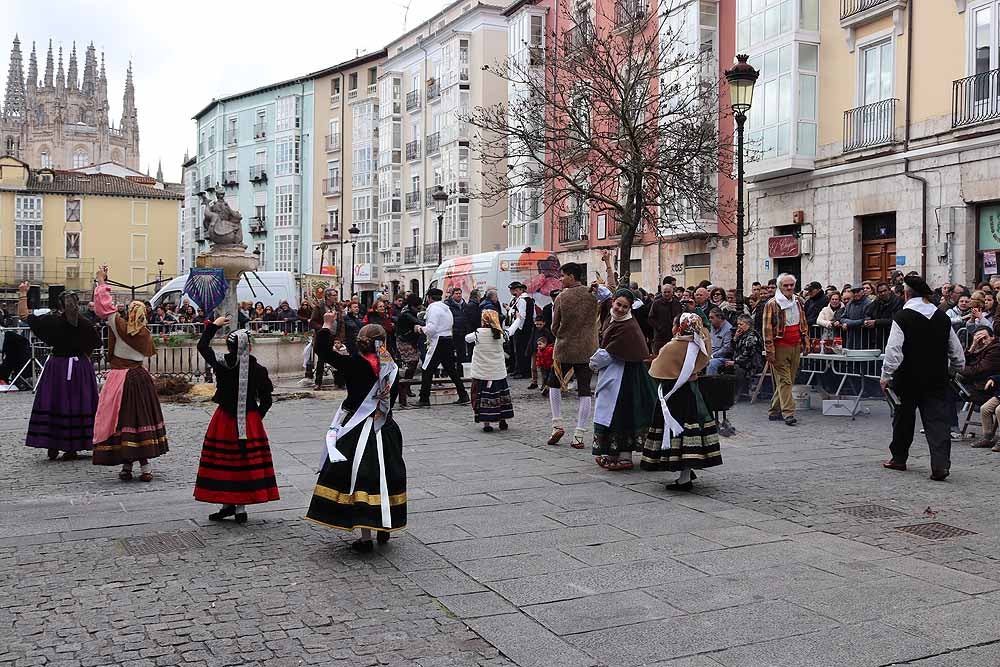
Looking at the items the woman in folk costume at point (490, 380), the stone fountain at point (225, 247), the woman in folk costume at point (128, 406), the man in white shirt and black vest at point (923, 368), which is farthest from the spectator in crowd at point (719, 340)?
the stone fountain at point (225, 247)

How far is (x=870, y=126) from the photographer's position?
23.1 metres

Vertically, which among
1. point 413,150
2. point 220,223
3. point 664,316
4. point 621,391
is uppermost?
point 413,150

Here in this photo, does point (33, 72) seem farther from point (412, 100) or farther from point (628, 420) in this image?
point (628, 420)

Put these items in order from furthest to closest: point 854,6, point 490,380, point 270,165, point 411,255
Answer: point 270,165
point 411,255
point 854,6
point 490,380

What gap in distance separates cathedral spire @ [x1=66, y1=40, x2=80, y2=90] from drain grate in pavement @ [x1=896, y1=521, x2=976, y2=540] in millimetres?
146791

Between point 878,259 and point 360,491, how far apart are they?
753 inches

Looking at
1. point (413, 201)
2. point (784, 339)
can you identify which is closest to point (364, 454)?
point (784, 339)

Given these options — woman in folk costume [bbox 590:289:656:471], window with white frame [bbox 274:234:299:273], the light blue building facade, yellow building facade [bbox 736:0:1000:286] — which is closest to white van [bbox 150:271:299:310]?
yellow building facade [bbox 736:0:1000:286]

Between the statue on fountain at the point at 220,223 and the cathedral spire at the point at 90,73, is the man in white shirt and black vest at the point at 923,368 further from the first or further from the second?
the cathedral spire at the point at 90,73

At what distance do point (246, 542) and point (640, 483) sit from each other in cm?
350

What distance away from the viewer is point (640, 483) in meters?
8.77

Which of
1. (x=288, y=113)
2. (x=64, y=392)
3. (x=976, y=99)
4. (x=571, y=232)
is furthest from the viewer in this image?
(x=288, y=113)

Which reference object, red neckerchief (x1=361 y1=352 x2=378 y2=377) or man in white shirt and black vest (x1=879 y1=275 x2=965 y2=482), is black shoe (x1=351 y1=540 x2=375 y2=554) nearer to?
red neckerchief (x1=361 y1=352 x2=378 y2=377)

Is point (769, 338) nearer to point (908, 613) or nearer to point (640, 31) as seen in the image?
point (908, 613)
